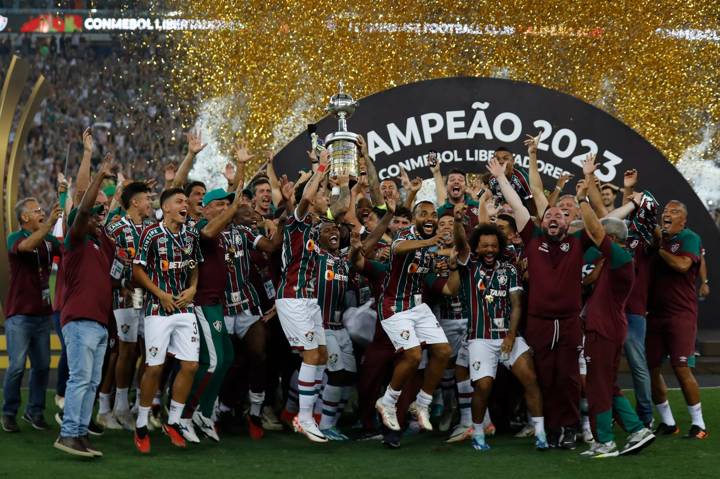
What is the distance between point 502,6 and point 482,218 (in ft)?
46.0

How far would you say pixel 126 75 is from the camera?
1251 inches

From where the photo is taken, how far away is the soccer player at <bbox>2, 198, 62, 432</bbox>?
8.79m

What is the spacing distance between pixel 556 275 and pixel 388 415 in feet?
5.34

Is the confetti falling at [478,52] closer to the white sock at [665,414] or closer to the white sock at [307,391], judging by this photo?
the white sock at [665,414]

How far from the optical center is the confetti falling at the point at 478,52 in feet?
70.2

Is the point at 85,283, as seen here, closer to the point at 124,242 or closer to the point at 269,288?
the point at 124,242

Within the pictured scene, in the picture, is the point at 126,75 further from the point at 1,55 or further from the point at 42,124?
the point at 1,55

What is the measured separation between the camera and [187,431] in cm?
835

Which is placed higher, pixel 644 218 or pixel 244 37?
pixel 244 37

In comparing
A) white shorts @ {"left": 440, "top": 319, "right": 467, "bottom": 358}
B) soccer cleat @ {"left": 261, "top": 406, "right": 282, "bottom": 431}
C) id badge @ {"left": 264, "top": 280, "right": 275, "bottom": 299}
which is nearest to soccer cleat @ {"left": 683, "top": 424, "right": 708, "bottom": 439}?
white shorts @ {"left": 440, "top": 319, "right": 467, "bottom": 358}

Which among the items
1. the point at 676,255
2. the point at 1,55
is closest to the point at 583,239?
the point at 676,255

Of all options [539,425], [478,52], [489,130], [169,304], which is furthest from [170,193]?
[478,52]

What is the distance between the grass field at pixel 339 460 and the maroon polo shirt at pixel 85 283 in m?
1.01

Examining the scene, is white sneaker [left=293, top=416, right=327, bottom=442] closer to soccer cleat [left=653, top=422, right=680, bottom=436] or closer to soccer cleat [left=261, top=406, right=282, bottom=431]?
soccer cleat [left=261, top=406, right=282, bottom=431]
